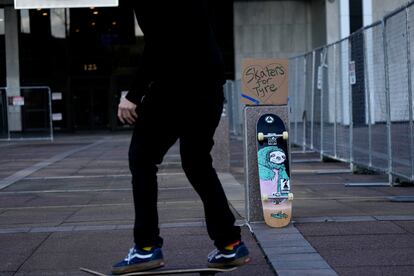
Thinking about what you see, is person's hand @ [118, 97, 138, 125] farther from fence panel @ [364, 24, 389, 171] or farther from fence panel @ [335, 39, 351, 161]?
fence panel @ [335, 39, 351, 161]

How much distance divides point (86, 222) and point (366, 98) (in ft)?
20.1

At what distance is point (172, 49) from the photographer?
459 cm

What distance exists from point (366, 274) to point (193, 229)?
228cm

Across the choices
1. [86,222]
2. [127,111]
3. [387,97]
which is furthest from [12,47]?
[127,111]

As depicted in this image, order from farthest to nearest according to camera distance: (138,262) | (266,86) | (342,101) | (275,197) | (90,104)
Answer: (90,104), (342,101), (266,86), (275,197), (138,262)

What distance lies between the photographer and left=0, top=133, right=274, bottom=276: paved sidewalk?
5.71 metres

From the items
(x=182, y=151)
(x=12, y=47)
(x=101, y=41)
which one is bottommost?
(x=182, y=151)

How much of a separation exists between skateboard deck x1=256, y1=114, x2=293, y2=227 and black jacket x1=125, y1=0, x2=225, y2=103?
2.33 m

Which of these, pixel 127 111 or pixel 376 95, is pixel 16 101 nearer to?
pixel 376 95

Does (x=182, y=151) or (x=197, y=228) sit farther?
(x=197, y=228)

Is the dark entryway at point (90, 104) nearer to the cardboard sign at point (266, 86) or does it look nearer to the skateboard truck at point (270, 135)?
the cardboard sign at point (266, 86)

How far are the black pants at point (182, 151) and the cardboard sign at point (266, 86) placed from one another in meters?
2.28

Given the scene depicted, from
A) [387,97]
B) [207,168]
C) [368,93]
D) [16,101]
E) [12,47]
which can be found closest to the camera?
[207,168]

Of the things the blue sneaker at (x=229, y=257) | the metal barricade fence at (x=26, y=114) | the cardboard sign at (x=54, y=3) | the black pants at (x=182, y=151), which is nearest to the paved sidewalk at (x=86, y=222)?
the blue sneaker at (x=229, y=257)
